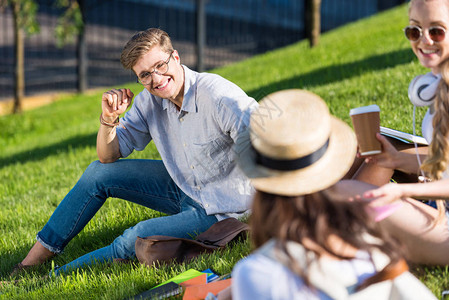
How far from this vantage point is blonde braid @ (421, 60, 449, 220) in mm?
2359

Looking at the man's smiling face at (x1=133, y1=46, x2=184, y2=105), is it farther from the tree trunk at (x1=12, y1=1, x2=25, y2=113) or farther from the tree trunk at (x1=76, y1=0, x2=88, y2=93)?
the tree trunk at (x1=76, y1=0, x2=88, y2=93)

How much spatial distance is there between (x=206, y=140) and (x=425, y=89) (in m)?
1.45

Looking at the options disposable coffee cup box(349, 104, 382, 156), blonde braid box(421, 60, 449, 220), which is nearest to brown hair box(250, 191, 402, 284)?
blonde braid box(421, 60, 449, 220)

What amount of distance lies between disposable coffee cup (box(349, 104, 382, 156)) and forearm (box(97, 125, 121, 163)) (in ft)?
5.43

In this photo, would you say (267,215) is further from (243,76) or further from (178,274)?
(243,76)

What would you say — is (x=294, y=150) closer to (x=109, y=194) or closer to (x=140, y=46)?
(x=140, y=46)

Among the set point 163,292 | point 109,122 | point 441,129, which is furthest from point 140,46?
point 441,129

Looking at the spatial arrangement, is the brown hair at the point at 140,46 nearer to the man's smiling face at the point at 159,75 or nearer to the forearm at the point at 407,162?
the man's smiling face at the point at 159,75

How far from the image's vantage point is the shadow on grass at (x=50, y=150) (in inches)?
307

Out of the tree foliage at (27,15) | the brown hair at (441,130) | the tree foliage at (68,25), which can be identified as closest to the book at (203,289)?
the brown hair at (441,130)

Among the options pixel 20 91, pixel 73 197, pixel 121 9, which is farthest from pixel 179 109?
pixel 121 9

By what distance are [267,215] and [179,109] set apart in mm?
1906

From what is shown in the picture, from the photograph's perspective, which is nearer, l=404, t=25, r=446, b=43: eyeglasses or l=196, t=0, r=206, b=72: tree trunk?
l=404, t=25, r=446, b=43: eyeglasses

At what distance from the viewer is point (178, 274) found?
3271 millimetres
